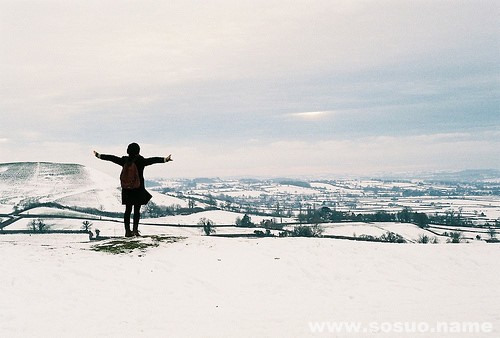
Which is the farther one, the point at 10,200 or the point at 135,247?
the point at 10,200

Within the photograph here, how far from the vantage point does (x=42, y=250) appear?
17328mm

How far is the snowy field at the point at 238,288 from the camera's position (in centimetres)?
1069

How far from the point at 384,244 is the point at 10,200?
618 feet

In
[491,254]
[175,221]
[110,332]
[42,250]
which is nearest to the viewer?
[110,332]

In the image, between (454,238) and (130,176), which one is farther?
(454,238)

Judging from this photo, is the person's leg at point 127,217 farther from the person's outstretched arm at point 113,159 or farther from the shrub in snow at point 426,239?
the shrub in snow at point 426,239

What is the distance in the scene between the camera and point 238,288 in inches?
583

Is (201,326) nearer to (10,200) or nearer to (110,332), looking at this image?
(110,332)

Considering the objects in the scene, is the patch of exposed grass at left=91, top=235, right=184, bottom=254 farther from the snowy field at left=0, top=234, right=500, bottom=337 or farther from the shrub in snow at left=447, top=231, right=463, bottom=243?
the shrub in snow at left=447, top=231, right=463, bottom=243

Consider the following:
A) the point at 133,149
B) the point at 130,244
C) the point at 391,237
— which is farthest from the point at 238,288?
the point at 391,237

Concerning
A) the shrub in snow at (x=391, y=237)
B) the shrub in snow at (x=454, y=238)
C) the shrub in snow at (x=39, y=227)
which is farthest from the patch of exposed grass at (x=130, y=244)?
the shrub in snow at (x=39, y=227)

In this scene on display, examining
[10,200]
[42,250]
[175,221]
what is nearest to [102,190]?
[10,200]

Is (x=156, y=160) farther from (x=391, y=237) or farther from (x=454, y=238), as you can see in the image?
(x=454, y=238)

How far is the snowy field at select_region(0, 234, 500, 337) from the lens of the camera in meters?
10.7
